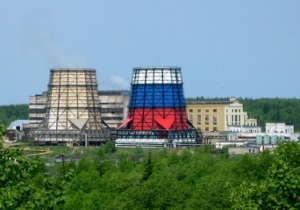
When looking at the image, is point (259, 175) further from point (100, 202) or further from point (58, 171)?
point (58, 171)

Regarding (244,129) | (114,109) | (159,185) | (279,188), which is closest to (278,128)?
(244,129)

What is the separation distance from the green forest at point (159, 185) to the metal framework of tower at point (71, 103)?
26.4 meters

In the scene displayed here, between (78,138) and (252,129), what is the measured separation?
1256 inches

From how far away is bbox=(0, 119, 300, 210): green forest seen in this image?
3008 centimetres

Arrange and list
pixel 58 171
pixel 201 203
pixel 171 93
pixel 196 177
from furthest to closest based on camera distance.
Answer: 1. pixel 171 93
2. pixel 58 171
3. pixel 196 177
4. pixel 201 203

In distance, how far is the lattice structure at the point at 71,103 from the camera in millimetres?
148875

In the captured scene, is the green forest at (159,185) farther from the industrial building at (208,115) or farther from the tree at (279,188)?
the industrial building at (208,115)

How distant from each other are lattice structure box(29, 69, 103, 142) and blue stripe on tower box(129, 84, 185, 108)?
6.71 metres

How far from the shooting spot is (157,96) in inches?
5719

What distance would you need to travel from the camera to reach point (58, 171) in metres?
90.9

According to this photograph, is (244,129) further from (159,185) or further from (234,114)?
(159,185)

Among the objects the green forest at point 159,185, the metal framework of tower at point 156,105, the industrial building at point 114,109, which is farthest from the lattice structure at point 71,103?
the green forest at point 159,185

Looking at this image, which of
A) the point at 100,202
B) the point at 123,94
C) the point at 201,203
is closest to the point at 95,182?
the point at 100,202

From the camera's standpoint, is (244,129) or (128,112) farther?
(244,129)
